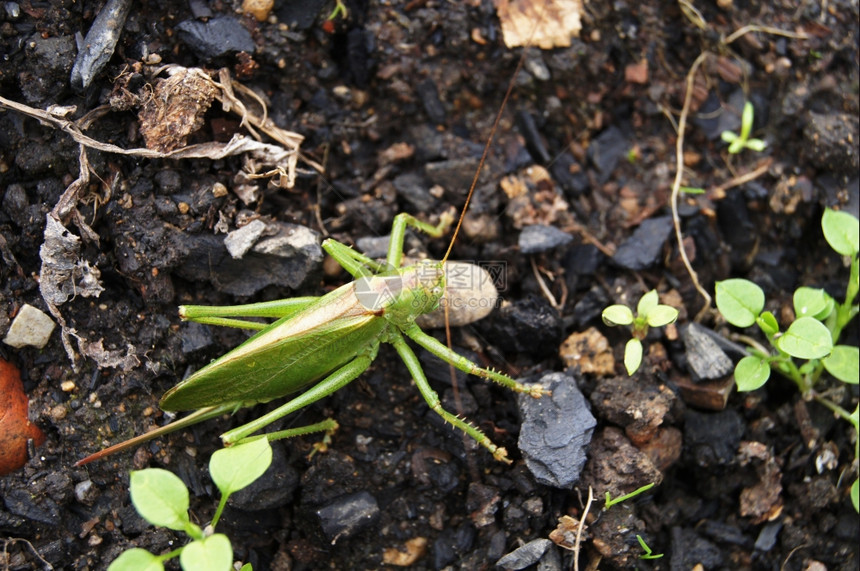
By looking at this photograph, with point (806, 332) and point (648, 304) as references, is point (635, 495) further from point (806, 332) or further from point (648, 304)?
point (806, 332)

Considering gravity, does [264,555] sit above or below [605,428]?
below

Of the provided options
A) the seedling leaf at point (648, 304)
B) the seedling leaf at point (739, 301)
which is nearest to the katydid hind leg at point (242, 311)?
the seedling leaf at point (648, 304)

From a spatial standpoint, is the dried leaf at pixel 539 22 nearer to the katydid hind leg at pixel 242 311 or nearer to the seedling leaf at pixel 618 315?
the seedling leaf at pixel 618 315

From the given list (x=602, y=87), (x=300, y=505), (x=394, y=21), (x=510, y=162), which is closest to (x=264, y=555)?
(x=300, y=505)

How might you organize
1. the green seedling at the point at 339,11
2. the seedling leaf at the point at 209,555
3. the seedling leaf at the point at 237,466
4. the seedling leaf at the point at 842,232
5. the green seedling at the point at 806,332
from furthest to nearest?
the green seedling at the point at 339,11 < the seedling leaf at the point at 842,232 < the green seedling at the point at 806,332 < the seedling leaf at the point at 237,466 < the seedling leaf at the point at 209,555

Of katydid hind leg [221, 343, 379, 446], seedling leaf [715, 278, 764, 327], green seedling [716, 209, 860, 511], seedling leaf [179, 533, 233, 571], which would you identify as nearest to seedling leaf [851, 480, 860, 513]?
green seedling [716, 209, 860, 511]

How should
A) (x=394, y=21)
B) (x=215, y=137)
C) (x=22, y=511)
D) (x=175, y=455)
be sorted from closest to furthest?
(x=22, y=511), (x=175, y=455), (x=215, y=137), (x=394, y=21)

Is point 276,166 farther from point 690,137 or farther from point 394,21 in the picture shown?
point 690,137

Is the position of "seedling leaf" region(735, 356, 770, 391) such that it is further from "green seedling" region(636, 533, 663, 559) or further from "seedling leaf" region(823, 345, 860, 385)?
"green seedling" region(636, 533, 663, 559)
